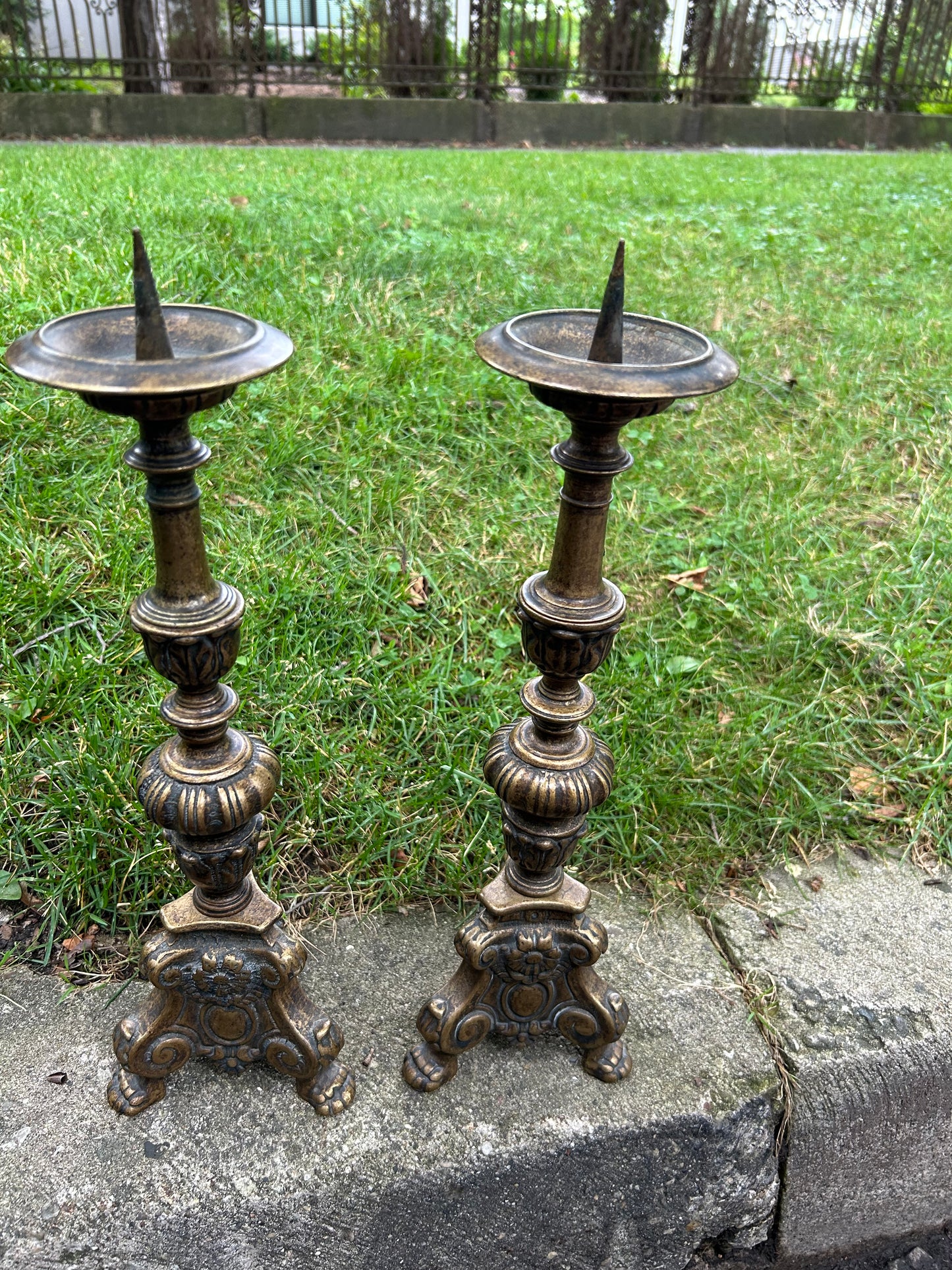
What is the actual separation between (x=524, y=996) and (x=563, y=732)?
18.1 inches

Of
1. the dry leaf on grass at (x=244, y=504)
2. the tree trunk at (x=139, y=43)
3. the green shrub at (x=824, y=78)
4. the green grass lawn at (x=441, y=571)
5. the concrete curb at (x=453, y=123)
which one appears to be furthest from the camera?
the green shrub at (x=824, y=78)

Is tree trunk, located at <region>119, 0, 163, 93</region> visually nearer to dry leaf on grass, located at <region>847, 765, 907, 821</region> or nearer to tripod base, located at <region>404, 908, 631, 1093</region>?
dry leaf on grass, located at <region>847, 765, 907, 821</region>

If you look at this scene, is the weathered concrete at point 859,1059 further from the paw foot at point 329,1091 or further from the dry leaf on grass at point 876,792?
the paw foot at point 329,1091

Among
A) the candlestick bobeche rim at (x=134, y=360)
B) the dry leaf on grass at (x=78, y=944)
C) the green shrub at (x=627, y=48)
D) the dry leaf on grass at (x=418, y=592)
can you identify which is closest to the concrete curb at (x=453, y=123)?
the green shrub at (x=627, y=48)

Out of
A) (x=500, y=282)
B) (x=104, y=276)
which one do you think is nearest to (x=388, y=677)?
(x=104, y=276)

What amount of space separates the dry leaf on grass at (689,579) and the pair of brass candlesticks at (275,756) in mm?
1154

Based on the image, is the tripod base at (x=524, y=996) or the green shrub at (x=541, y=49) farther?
the green shrub at (x=541, y=49)

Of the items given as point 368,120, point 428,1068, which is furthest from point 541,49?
point 428,1068

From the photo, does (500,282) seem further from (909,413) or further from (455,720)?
(455,720)

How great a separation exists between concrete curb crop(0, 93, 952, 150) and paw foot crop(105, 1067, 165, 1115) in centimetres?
984

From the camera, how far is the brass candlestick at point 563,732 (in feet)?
3.46

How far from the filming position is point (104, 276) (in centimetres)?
297

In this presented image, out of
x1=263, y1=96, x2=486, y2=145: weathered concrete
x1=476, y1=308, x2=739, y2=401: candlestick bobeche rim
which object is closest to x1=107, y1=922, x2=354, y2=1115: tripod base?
x1=476, y1=308, x2=739, y2=401: candlestick bobeche rim

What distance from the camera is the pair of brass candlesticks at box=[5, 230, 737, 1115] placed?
1022 mm
